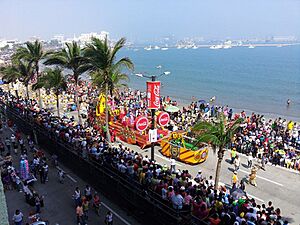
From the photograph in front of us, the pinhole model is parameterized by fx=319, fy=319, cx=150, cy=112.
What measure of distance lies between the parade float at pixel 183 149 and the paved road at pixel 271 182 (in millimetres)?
407

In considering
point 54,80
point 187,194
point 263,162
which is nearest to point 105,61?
point 54,80

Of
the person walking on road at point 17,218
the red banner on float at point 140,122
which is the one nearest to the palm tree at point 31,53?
the red banner on float at point 140,122

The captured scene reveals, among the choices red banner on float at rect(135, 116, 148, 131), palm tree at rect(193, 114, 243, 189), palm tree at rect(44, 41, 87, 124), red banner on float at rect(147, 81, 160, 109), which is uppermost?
palm tree at rect(44, 41, 87, 124)

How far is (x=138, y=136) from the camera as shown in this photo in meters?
25.0

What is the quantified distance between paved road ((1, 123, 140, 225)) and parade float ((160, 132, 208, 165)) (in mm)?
7179

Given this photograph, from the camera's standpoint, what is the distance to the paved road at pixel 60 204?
1425 cm

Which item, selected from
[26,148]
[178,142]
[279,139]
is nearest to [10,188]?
[26,148]

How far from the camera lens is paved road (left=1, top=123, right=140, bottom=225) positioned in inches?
561

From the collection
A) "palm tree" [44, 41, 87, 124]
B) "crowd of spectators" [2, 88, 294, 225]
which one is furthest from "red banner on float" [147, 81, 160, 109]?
"palm tree" [44, 41, 87, 124]

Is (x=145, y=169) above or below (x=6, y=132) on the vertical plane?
above

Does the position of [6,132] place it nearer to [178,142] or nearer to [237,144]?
[178,142]

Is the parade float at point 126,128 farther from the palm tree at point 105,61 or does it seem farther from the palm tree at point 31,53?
the palm tree at point 31,53

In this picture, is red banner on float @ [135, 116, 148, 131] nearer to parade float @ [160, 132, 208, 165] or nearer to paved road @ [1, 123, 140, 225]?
parade float @ [160, 132, 208, 165]

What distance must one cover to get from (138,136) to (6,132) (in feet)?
37.1
